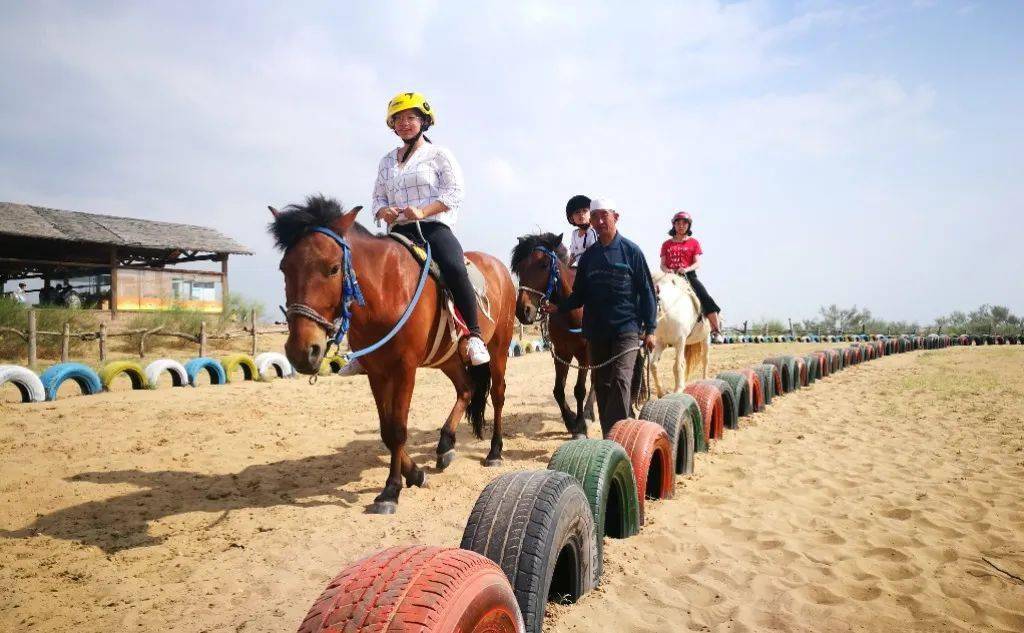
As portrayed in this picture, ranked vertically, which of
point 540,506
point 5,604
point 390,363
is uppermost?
point 390,363

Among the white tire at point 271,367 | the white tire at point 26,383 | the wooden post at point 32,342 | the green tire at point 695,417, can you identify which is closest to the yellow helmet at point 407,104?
the green tire at point 695,417

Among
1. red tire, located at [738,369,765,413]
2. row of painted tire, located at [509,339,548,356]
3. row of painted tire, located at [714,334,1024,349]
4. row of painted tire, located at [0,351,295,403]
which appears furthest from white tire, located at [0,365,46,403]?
row of painted tire, located at [714,334,1024,349]

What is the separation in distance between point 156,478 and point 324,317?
2781 millimetres

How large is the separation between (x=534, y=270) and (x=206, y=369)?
815cm

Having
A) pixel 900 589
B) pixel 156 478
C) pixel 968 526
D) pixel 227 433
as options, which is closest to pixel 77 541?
pixel 156 478

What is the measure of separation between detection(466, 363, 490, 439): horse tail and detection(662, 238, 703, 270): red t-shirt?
171 inches

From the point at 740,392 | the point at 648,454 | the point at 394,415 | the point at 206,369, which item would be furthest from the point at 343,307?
the point at 206,369

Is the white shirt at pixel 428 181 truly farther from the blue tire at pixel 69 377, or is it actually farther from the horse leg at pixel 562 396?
the blue tire at pixel 69 377

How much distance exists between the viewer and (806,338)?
50.6 meters

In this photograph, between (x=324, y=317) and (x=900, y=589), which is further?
(x=324, y=317)

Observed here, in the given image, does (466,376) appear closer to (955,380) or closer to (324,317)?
(324,317)

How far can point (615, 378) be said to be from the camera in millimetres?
5094

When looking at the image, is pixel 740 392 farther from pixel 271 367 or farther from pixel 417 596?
pixel 271 367

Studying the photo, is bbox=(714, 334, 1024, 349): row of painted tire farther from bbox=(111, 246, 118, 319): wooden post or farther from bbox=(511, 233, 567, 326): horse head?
bbox=(511, 233, 567, 326): horse head
